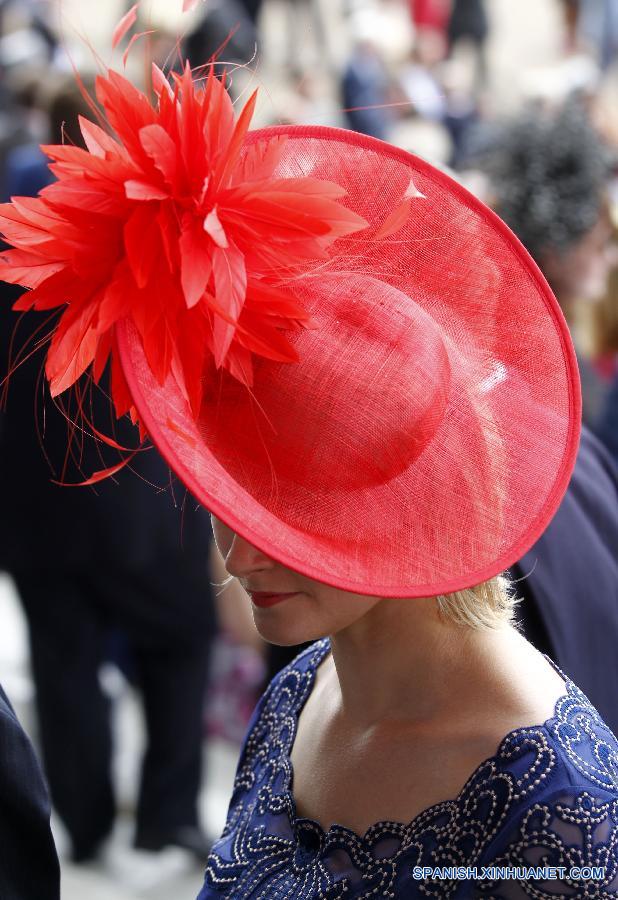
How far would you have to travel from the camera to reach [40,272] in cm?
137

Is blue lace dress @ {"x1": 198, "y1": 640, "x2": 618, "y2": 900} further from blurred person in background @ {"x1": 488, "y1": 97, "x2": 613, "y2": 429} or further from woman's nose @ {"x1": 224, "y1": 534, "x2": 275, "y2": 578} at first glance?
blurred person in background @ {"x1": 488, "y1": 97, "x2": 613, "y2": 429}

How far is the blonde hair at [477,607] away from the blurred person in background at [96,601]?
5.48 feet

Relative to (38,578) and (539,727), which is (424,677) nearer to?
(539,727)

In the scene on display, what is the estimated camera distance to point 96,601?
3523mm

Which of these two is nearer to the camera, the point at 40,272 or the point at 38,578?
the point at 40,272

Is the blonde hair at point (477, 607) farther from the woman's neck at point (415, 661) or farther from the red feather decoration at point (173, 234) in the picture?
the red feather decoration at point (173, 234)

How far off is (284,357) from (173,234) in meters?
0.18

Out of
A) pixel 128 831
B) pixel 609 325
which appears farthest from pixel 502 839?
pixel 128 831

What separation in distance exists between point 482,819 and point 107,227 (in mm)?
768

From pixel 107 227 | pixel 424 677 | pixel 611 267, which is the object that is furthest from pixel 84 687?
pixel 107 227

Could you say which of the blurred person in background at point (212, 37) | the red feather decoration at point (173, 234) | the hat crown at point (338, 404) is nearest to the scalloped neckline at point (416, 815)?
the hat crown at point (338, 404)

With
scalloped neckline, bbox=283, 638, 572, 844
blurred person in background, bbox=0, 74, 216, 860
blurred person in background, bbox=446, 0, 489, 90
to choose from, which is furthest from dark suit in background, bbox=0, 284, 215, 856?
blurred person in background, bbox=446, 0, 489, 90

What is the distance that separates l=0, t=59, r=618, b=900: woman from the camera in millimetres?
1307

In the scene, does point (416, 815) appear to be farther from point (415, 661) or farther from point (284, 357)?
point (284, 357)
